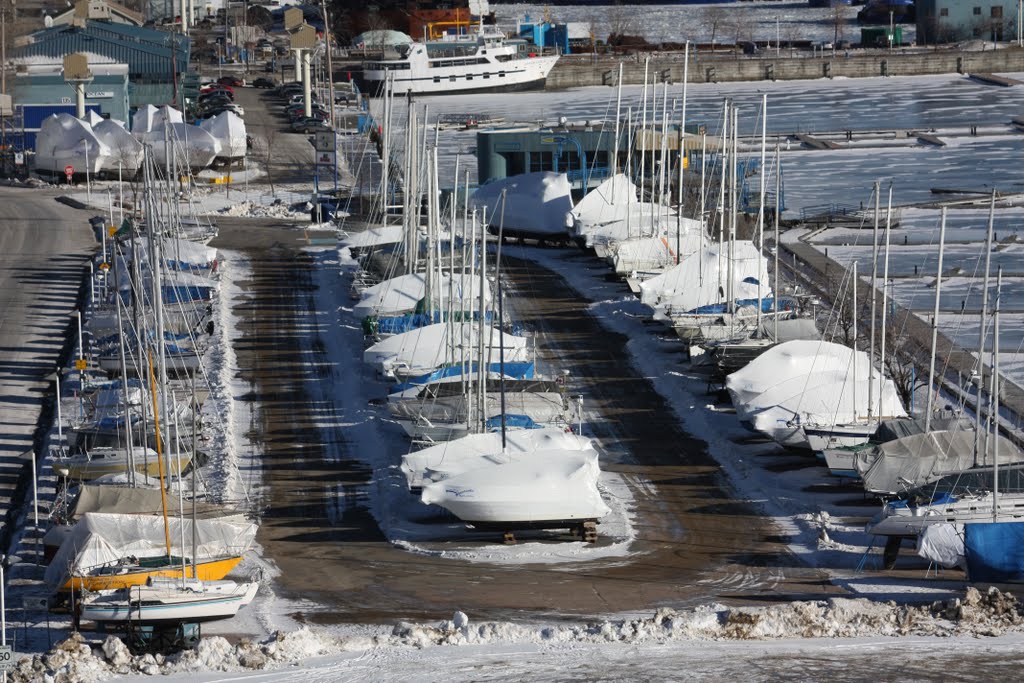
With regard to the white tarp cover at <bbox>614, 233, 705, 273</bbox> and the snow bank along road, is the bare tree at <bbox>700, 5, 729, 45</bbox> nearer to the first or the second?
the white tarp cover at <bbox>614, 233, 705, 273</bbox>

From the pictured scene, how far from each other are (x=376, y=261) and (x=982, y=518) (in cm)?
2166

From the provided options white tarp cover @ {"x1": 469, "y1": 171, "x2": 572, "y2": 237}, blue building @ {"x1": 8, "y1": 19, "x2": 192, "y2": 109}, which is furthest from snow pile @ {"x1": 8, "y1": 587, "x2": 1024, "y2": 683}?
blue building @ {"x1": 8, "y1": 19, "x2": 192, "y2": 109}

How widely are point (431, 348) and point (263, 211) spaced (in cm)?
2301

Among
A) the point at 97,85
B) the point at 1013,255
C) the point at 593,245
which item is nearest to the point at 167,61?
the point at 97,85

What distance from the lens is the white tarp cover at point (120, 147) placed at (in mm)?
60969

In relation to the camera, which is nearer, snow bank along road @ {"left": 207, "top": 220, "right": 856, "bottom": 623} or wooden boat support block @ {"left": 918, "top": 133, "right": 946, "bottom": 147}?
snow bank along road @ {"left": 207, "top": 220, "right": 856, "bottom": 623}

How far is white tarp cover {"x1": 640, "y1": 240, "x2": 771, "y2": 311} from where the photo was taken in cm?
4006

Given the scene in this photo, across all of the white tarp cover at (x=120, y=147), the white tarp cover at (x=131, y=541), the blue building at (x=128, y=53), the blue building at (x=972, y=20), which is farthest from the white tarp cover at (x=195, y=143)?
the blue building at (x=972, y=20)

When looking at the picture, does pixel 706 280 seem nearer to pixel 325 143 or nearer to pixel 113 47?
pixel 325 143

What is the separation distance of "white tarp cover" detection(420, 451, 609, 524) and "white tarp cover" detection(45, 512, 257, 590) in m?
3.08

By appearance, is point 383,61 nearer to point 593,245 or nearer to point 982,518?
point 593,245

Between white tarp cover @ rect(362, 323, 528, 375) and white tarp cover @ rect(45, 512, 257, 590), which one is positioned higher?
white tarp cover @ rect(362, 323, 528, 375)

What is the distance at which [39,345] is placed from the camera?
40.0m

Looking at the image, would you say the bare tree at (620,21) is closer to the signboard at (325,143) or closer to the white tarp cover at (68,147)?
the white tarp cover at (68,147)
